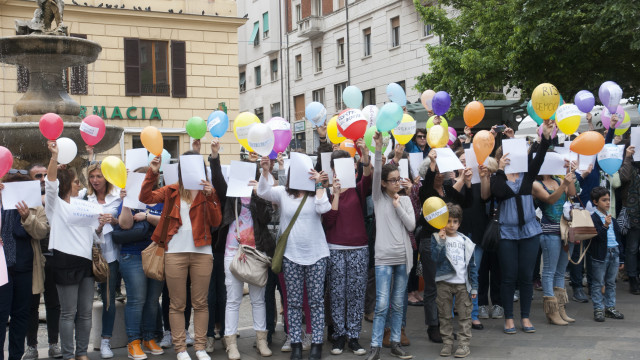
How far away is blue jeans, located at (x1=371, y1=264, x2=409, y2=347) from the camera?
616 cm

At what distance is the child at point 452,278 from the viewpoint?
6305mm

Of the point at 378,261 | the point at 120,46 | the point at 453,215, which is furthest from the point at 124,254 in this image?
the point at 120,46

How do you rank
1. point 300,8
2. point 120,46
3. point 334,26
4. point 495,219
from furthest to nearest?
1. point 300,8
2. point 334,26
3. point 120,46
4. point 495,219

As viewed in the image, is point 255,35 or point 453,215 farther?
point 255,35

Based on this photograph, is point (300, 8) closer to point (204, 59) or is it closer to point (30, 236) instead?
point (204, 59)

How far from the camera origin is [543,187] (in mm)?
7441

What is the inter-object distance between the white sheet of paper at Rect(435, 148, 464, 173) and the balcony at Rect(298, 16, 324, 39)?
32.8 m

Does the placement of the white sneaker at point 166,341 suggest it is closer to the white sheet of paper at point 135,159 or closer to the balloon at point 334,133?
the white sheet of paper at point 135,159

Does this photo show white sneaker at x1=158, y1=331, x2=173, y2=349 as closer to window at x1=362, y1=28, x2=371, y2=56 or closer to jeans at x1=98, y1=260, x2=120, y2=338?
jeans at x1=98, y1=260, x2=120, y2=338

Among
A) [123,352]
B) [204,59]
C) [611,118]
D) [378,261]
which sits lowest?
[123,352]

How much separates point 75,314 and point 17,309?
1.60 feet

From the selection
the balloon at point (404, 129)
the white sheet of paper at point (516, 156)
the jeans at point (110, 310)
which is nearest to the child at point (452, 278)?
the white sheet of paper at point (516, 156)

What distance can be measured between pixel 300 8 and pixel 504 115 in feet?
85.2

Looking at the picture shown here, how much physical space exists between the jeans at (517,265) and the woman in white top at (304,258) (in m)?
2.06
